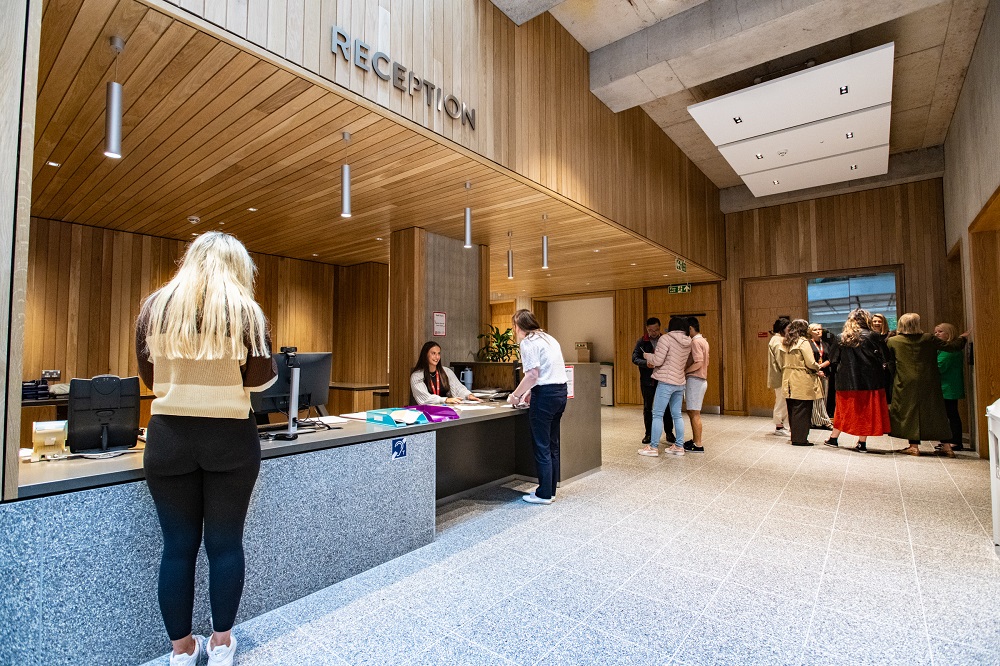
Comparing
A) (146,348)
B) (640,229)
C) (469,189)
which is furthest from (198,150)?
(640,229)

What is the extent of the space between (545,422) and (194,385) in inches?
106

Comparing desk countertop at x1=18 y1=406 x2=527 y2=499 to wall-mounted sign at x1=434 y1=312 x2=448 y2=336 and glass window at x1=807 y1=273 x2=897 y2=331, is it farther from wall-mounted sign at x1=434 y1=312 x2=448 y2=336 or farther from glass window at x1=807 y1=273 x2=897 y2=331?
glass window at x1=807 y1=273 x2=897 y2=331

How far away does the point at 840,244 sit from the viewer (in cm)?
902

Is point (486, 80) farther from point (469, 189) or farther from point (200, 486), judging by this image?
point (200, 486)

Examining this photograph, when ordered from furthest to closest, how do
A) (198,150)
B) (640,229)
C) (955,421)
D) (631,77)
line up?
(640,229)
(955,421)
(631,77)
(198,150)

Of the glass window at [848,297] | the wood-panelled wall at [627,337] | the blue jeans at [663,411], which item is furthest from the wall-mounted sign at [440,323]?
the glass window at [848,297]

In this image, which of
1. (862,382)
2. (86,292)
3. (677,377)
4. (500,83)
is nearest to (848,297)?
(862,382)

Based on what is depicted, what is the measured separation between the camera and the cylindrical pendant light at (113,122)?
247 cm

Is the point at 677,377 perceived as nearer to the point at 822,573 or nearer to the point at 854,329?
the point at 854,329

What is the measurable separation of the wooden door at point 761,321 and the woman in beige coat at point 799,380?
2.94m

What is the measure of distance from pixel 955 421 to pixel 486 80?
636cm

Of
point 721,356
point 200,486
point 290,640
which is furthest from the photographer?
point 721,356

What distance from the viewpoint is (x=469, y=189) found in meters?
4.86

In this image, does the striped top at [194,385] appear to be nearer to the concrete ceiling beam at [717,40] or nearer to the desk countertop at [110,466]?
the desk countertop at [110,466]
